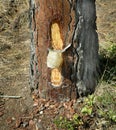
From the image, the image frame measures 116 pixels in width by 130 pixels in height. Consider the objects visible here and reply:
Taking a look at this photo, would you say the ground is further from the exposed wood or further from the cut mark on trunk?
the cut mark on trunk

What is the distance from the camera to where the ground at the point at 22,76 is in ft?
11.1

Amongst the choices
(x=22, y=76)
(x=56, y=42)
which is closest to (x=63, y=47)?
(x=56, y=42)

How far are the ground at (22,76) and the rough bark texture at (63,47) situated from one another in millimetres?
148

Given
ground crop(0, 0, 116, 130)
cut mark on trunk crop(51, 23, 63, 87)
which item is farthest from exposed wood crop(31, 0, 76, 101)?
→ ground crop(0, 0, 116, 130)

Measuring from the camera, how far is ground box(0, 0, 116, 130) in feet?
11.1

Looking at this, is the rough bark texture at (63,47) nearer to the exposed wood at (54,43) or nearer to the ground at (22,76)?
the exposed wood at (54,43)

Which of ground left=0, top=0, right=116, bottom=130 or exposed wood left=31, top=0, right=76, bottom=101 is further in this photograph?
ground left=0, top=0, right=116, bottom=130

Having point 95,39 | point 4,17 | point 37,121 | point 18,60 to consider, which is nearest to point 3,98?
point 37,121

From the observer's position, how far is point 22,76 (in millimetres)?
3984

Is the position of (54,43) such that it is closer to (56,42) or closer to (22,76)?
(56,42)

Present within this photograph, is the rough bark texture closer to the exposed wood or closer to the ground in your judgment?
the exposed wood

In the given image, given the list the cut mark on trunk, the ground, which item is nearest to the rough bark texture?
the cut mark on trunk

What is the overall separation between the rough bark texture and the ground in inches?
5.8

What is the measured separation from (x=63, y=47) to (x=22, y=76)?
3.17 feet
